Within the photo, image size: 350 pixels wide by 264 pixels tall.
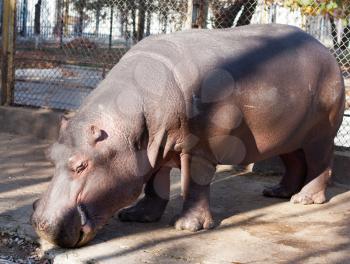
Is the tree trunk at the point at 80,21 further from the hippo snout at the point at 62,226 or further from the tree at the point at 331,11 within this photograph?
the hippo snout at the point at 62,226

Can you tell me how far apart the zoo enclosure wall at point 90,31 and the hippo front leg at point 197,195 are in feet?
8.25

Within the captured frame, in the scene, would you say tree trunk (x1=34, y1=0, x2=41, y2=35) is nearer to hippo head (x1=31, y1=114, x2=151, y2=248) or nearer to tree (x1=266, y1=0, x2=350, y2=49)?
tree (x1=266, y1=0, x2=350, y2=49)

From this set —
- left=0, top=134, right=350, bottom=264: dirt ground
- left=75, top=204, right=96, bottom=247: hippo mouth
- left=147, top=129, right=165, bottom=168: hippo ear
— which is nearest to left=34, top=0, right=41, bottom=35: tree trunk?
left=0, top=134, right=350, bottom=264: dirt ground

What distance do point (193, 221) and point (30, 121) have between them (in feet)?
12.5

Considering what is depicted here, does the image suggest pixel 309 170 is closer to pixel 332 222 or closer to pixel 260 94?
pixel 332 222

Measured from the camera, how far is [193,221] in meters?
4.55

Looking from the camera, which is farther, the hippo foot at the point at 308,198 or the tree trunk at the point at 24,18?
the tree trunk at the point at 24,18

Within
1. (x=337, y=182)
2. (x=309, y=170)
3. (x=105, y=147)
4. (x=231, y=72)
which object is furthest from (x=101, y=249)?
(x=337, y=182)

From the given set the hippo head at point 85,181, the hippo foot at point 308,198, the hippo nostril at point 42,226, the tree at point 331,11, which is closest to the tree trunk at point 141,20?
the tree at point 331,11

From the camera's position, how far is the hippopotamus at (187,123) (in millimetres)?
4004

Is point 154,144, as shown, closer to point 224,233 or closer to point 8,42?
point 224,233

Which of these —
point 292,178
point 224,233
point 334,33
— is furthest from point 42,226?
point 334,33

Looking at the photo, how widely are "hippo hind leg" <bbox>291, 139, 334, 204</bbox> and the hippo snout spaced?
7.00ft

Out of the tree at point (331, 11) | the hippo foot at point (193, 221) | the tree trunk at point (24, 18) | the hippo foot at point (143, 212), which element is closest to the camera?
the hippo foot at point (193, 221)
